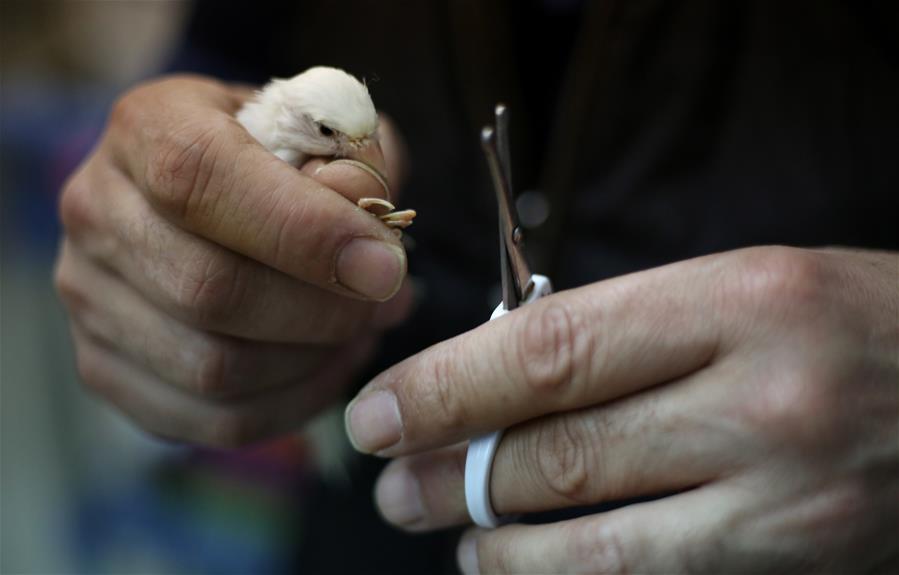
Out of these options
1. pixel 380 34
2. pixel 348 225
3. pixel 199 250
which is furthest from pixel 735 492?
pixel 380 34

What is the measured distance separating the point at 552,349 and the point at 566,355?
1cm

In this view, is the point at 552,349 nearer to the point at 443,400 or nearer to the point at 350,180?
the point at 443,400

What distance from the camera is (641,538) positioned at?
0.58 m

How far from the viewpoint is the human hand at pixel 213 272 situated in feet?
2.12

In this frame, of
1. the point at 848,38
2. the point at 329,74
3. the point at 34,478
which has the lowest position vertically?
the point at 34,478

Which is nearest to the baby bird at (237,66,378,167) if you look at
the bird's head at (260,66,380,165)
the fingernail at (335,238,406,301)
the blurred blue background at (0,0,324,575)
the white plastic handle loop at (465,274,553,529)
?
the bird's head at (260,66,380,165)

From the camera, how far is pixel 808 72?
1.00 metres

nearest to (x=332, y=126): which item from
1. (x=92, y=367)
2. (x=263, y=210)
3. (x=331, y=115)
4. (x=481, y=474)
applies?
(x=331, y=115)

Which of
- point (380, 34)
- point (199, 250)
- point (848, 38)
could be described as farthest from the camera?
point (380, 34)

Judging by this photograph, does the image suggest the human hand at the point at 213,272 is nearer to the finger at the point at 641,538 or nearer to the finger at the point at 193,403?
the finger at the point at 193,403

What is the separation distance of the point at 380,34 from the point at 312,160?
18.5 inches

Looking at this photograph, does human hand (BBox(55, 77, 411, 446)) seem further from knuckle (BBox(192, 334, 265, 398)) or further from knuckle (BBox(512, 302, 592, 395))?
knuckle (BBox(512, 302, 592, 395))

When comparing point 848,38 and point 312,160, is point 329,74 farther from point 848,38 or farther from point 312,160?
point 848,38

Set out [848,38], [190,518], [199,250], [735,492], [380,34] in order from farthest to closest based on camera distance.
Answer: [190,518], [380,34], [848,38], [199,250], [735,492]
